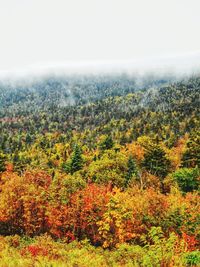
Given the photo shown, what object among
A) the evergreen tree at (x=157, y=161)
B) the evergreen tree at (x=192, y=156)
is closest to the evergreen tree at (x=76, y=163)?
the evergreen tree at (x=157, y=161)

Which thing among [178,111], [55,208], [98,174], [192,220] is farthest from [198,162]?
[178,111]

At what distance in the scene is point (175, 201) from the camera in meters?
35.6

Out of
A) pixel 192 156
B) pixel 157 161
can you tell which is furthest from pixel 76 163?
pixel 192 156

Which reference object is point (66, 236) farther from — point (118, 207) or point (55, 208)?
point (118, 207)

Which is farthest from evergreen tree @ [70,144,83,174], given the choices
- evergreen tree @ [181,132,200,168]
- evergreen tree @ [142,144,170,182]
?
evergreen tree @ [181,132,200,168]

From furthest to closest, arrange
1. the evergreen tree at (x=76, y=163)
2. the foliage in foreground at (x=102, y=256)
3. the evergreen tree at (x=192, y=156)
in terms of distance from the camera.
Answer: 1. the evergreen tree at (x=76, y=163)
2. the evergreen tree at (x=192, y=156)
3. the foliage in foreground at (x=102, y=256)

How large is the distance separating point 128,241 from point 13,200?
12582 mm

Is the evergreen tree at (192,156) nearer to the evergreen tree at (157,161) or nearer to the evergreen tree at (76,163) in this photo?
the evergreen tree at (157,161)

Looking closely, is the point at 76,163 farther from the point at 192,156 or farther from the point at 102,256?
the point at 102,256

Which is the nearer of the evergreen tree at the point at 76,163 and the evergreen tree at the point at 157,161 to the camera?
the evergreen tree at the point at 157,161

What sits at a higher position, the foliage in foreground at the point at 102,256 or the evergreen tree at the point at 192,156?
the foliage in foreground at the point at 102,256

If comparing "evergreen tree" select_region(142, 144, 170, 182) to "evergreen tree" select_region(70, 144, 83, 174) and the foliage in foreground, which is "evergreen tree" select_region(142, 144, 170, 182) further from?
the foliage in foreground

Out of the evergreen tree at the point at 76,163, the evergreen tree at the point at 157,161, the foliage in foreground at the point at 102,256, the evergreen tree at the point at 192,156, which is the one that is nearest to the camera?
the foliage in foreground at the point at 102,256

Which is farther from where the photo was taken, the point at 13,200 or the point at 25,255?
the point at 13,200
